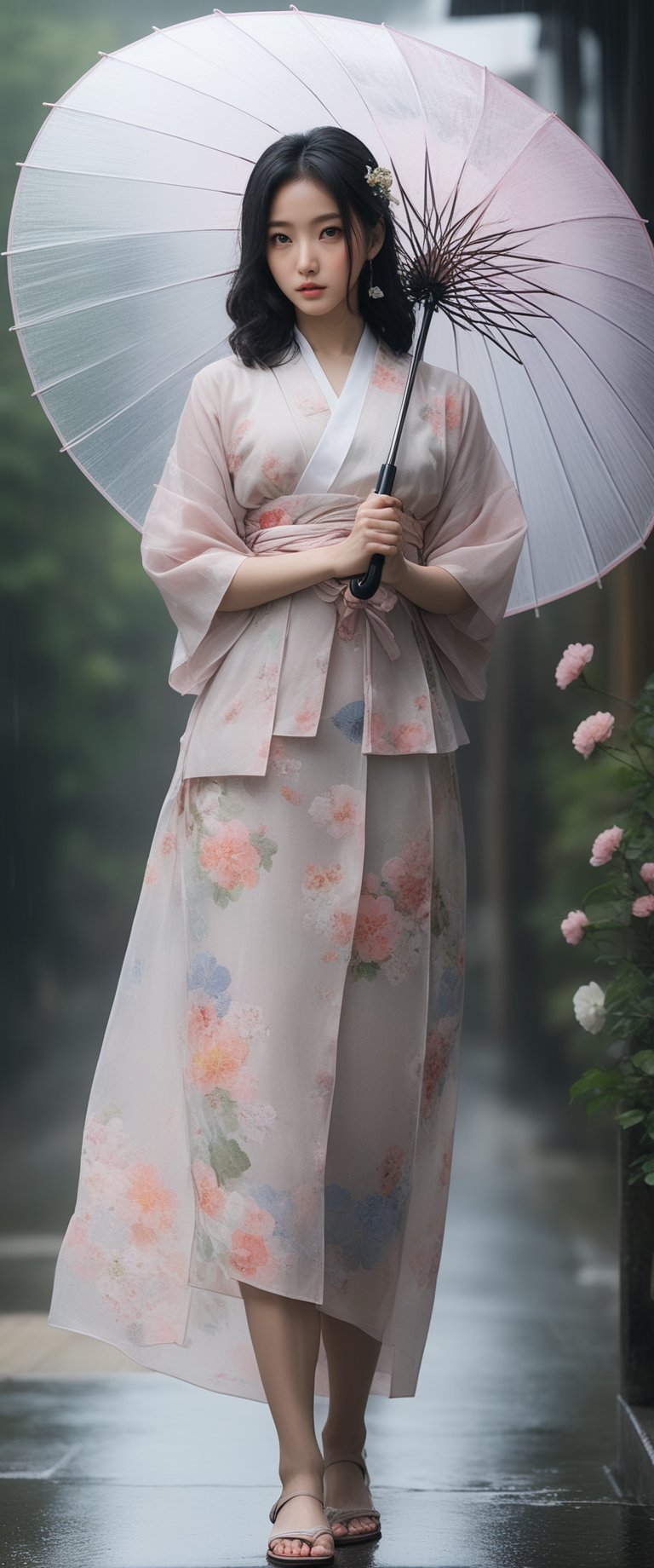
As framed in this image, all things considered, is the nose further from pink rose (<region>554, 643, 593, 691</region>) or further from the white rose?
the white rose

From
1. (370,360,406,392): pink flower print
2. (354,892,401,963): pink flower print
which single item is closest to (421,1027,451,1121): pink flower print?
(354,892,401,963): pink flower print

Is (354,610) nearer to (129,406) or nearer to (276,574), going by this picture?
(276,574)

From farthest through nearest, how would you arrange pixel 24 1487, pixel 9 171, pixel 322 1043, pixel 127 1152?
1. pixel 9 171
2. pixel 24 1487
3. pixel 127 1152
4. pixel 322 1043

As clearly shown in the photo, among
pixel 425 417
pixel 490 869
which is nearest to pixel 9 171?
pixel 490 869

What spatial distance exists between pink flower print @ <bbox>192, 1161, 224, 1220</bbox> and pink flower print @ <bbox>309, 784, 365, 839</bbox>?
0.42m

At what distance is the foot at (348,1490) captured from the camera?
2137 mm

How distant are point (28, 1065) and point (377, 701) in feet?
13.4

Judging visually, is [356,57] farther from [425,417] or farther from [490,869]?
[490,869]

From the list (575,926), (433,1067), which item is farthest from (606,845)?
(433,1067)

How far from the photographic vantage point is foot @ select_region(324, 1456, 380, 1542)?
2.14m

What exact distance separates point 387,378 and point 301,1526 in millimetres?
1323

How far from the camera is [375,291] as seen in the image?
215cm

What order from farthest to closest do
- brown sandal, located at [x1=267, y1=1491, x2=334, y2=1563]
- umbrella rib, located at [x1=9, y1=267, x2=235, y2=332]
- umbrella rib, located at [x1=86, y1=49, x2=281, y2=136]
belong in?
umbrella rib, located at [x1=9, y1=267, x2=235, y2=332] → umbrella rib, located at [x1=86, y1=49, x2=281, y2=136] → brown sandal, located at [x1=267, y1=1491, x2=334, y2=1563]

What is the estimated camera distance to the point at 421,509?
2.18m
